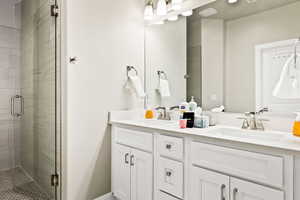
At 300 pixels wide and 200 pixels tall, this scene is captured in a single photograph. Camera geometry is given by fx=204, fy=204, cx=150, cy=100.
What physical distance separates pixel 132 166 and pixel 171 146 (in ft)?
1.65

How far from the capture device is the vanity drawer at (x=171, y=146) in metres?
1.41

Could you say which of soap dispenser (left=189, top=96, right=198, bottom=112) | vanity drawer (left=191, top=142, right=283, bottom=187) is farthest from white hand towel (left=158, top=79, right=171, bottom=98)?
vanity drawer (left=191, top=142, right=283, bottom=187)

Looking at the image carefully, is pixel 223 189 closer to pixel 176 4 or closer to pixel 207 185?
pixel 207 185

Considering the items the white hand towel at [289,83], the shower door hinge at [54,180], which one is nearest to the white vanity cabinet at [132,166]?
the shower door hinge at [54,180]

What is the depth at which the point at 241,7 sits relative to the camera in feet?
5.43

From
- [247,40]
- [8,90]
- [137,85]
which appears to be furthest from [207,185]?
[8,90]

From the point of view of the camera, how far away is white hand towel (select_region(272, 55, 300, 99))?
1.39m

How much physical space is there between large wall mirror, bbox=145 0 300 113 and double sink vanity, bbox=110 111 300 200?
12.4 inches

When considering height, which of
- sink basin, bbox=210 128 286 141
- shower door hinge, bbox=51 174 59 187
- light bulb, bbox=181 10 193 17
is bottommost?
shower door hinge, bbox=51 174 59 187

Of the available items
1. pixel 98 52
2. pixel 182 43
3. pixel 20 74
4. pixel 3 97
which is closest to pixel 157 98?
pixel 182 43

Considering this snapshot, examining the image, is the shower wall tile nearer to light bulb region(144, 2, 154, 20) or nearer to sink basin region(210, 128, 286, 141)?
light bulb region(144, 2, 154, 20)

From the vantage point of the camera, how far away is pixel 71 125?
5.95ft

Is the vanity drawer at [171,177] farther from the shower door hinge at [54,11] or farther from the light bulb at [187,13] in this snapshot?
Result: the shower door hinge at [54,11]

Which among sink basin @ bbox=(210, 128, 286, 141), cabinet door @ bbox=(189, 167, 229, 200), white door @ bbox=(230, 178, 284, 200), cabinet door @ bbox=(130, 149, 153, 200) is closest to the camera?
white door @ bbox=(230, 178, 284, 200)
